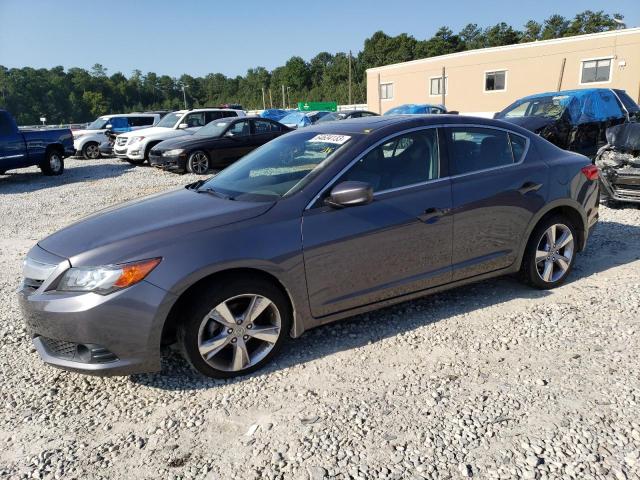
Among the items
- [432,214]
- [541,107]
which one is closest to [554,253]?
[432,214]

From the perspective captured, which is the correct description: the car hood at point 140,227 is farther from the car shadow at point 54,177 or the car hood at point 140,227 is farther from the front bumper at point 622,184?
the car shadow at point 54,177

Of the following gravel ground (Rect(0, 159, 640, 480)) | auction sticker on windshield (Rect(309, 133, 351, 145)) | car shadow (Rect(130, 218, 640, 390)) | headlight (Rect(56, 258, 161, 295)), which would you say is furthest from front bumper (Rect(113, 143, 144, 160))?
headlight (Rect(56, 258, 161, 295))

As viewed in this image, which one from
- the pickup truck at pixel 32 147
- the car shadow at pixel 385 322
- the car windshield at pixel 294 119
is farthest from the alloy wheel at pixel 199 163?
the car windshield at pixel 294 119

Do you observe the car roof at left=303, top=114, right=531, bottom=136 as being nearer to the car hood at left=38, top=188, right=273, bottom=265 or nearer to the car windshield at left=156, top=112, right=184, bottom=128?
the car hood at left=38, top=188, right=273, bottom=265

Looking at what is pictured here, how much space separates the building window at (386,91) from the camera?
41188 millimetres

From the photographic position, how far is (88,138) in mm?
19484

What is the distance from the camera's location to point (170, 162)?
13383mm

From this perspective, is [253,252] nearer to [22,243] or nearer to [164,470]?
[164,470]

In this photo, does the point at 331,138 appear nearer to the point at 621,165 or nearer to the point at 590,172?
the point at 590,172

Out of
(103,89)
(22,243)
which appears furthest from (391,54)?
(22,243)

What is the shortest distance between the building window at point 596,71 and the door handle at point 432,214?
93.9ft

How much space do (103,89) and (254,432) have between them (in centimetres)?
11118

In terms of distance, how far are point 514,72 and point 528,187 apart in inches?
1212

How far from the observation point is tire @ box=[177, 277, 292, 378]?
3.06 m
